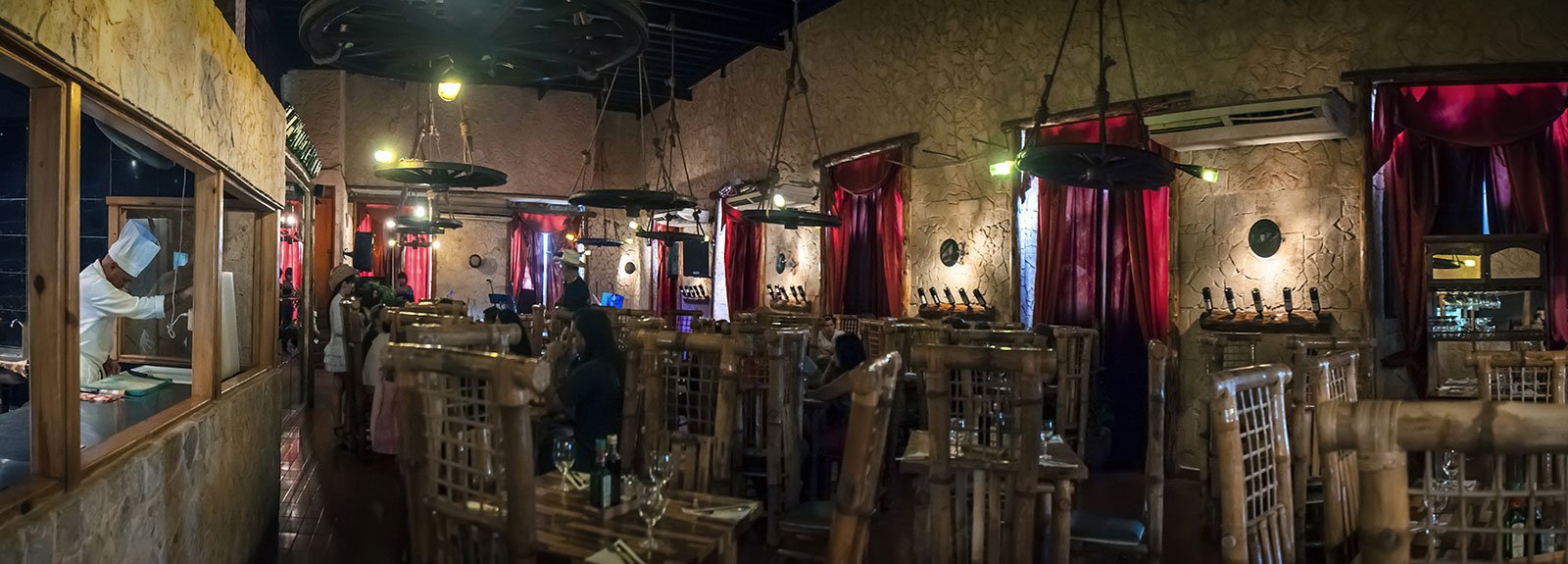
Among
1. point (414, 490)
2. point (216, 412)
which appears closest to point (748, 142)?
point (216, 412)

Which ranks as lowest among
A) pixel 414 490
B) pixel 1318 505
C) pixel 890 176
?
pixel 1318 505

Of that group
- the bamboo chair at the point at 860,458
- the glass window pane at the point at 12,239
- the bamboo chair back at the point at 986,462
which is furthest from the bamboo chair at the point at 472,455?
the glass window pane at the point at 12,239

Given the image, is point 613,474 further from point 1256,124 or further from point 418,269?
point 418,269

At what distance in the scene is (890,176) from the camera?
366 inches

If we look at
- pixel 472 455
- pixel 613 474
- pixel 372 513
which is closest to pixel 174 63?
pixel 472 455

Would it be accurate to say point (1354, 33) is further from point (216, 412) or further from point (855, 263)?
point (216, 412)

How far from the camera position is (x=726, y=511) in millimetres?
2555

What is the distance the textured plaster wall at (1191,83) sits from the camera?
19.5 ft

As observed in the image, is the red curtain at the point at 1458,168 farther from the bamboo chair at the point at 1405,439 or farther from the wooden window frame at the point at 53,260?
the wooden window frame at the point at 53,260

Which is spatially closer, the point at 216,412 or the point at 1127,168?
the point at 216,412

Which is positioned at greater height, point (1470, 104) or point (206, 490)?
point (1470, 104)

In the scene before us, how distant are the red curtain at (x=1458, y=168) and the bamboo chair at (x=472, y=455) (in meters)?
6.40

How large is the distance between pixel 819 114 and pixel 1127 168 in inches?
256

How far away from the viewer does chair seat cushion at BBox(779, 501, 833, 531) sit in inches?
134
